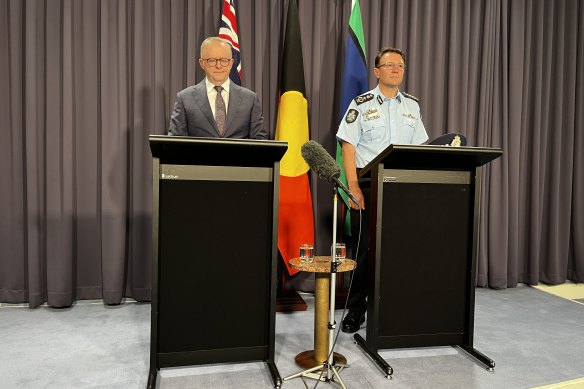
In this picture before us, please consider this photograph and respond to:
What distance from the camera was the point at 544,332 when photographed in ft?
8.73

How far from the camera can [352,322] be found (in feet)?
8.44

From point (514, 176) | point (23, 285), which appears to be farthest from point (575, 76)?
point (23, 285)

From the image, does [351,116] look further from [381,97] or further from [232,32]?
[232,32]

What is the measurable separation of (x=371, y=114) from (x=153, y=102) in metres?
1.57

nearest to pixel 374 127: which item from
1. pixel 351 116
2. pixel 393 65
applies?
pixel 351 116

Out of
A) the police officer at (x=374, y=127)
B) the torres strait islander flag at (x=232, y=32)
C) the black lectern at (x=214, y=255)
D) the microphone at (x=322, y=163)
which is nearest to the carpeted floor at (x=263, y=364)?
the black lectern at (x=214, y=255)

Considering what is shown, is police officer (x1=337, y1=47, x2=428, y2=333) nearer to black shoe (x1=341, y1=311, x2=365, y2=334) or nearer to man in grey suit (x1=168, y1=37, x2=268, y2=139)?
black shoe (x1=341, y1=311, x2=365, y2=334)

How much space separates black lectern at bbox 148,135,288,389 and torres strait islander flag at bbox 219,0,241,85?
1.36 m

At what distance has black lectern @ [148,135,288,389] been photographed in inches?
73.2

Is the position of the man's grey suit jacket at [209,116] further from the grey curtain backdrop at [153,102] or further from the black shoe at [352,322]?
the black shoe at [352,322]

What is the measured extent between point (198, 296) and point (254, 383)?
440 millimetres

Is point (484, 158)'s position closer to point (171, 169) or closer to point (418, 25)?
point (171, 169)

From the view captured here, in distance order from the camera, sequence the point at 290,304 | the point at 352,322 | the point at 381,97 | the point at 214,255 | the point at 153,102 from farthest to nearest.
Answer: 1. the point at 153,102
2. the point at 290,304
3. the point at 381,97
4. the point at 352,322
5. the point at 214,255

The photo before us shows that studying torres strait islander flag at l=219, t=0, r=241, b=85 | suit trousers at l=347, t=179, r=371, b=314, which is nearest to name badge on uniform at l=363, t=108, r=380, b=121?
suit trousers at l=347, t=179, r=371, b=314
